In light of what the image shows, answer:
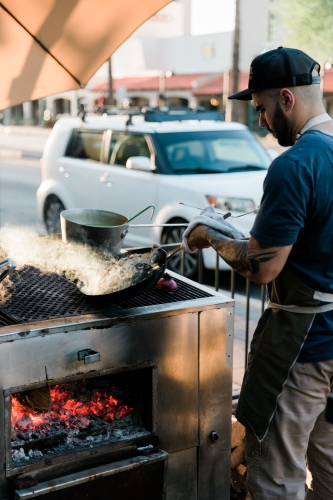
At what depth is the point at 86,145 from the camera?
30.1ft

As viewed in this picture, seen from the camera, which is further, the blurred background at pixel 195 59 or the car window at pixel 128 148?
the blurred background at pixel 195 59

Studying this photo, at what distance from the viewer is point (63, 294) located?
277 cm

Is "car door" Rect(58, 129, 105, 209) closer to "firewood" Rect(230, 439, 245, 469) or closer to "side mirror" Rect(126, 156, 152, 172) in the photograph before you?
"side mirror" Rect(126, 156, 152, 172)

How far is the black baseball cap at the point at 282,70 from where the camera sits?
2184 mm

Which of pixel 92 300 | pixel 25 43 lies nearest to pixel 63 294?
pixel 92 300

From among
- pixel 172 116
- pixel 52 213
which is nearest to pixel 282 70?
pixel 172 116

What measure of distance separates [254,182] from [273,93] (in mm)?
5521

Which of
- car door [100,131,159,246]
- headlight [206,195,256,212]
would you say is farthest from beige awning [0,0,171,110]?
car door [100,131,159,246]

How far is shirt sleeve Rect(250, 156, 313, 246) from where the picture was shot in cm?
207

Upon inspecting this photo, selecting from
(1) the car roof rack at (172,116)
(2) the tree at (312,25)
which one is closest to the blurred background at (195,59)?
(2) the tree at (312,25)

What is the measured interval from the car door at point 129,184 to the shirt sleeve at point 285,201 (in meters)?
5.70

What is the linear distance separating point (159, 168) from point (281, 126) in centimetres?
575

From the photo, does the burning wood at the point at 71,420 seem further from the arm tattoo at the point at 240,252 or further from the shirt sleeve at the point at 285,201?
the shirt sleeve at the point at 285,201

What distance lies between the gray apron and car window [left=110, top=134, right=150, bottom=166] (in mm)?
6033
